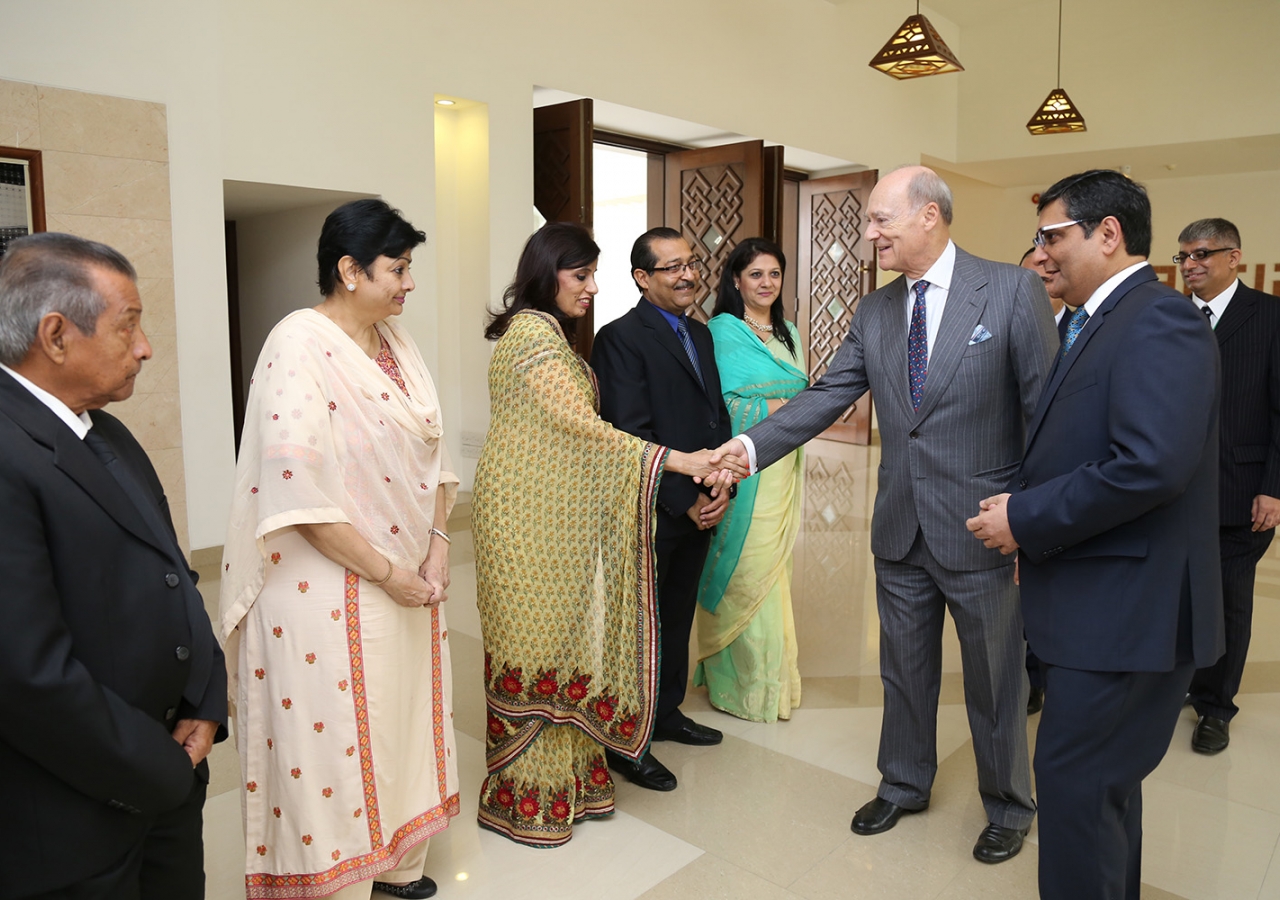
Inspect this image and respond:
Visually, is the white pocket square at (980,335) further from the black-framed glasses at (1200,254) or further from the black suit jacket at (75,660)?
the black suit jacket at (75,660)

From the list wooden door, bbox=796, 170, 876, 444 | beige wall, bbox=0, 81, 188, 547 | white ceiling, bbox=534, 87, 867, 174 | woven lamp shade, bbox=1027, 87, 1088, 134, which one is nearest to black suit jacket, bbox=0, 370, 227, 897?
beige wall, bbox=0, 81, 188, 547

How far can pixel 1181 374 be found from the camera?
1638 mm

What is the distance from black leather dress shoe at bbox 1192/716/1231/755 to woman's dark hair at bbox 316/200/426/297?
2.99 meters

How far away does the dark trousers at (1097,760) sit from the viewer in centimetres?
175

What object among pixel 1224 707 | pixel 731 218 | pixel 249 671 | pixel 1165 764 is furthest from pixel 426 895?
pixel 731 218

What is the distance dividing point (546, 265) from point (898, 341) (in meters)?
0.98

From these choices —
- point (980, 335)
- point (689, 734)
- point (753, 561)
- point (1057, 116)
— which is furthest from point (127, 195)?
point (1057, 116)

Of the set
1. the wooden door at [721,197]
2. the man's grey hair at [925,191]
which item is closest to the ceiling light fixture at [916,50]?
the wooden door at [721,197]

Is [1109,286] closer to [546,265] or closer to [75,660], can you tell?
[546,265]

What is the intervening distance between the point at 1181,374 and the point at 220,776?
282cm

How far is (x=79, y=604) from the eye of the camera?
1.26 meters

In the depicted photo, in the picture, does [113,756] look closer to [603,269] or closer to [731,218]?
[731,218]

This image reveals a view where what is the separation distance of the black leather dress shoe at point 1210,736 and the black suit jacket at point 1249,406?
0.69 metres

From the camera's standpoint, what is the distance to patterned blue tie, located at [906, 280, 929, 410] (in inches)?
96.0
